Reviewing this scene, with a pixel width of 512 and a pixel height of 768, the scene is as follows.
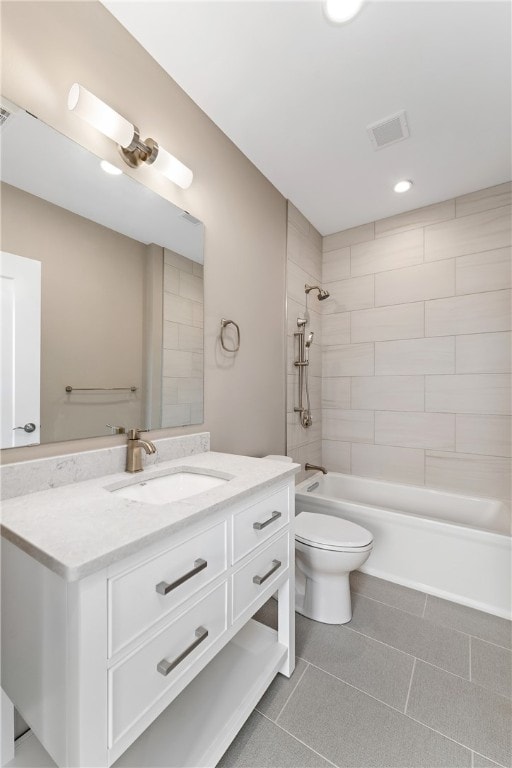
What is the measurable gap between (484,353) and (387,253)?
1.08m

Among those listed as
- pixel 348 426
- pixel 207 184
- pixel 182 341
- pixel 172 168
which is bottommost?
pixel 348 426

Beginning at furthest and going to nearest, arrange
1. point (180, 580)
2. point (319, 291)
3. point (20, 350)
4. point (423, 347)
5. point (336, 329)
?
point (336, 329) < point (319, 291) < point (423, 347) < point (20, 350) < point (180, 580)

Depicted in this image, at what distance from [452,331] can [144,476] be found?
236cm

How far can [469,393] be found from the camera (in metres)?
2.45

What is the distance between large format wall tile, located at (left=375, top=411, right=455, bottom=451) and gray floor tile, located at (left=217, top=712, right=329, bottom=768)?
201 cm

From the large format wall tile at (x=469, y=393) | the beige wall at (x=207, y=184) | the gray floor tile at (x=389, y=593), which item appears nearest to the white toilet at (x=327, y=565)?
the gray floor tile at (x=389, y=593)

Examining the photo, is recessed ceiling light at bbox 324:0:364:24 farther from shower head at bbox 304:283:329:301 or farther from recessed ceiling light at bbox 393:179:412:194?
shower head at bbox 304:283:329:301

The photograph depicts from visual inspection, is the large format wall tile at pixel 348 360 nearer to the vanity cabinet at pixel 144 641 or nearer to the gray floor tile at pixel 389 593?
the gray floor tile at pixel 389 593

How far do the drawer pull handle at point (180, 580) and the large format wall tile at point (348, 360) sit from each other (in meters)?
2.30

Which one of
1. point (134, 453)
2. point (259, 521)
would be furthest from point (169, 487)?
point (259, 521)

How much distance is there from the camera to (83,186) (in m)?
1.20

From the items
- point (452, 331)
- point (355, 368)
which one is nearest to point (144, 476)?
point (355, 368)

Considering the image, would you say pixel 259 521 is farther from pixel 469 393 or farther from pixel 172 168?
pixel 469 393

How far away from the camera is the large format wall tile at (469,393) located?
92.1 inches
